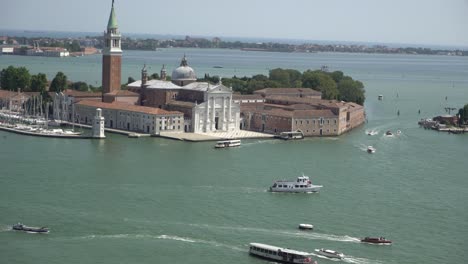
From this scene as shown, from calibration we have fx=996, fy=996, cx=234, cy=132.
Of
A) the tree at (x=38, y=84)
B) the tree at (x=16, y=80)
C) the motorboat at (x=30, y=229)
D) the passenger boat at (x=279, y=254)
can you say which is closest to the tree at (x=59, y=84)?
the tree at (x=38, y=84)

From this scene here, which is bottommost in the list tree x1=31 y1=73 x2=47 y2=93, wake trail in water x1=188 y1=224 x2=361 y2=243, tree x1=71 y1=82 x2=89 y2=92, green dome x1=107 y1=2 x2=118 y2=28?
wake trail in water x1=188 y1=224 x2=361 y2=243

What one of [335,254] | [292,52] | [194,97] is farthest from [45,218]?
[292,52]

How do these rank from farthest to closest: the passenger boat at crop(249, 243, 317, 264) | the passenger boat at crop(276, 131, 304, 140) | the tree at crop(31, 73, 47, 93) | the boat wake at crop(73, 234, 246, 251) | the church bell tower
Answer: the tree at crop(31, 73, 47, 93) → the church bell tower → the passenger boat at crop(276, 131, 304, 140) → the boat wake at crop(73, 234, 246, 251) → the passenger boat at crop(249, 243, 317, 264)

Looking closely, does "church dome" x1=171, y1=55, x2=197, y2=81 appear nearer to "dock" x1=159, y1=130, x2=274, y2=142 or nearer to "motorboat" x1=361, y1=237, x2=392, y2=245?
"dock" x1=159, y1=130, x2=274, y2=142

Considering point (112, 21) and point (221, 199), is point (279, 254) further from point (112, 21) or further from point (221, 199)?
point (112, 21)

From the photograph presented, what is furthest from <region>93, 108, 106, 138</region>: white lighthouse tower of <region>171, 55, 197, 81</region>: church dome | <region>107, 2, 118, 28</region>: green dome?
<region>107, 2, 118, 28</region>: green dome

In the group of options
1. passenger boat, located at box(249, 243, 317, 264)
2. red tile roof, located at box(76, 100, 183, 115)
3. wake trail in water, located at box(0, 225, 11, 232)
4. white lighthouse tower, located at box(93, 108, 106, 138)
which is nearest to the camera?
passenger boat, located at box(249, 243, 317, 264)

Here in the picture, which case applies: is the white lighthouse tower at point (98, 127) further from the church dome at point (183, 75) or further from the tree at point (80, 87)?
the tree at point (80, 87)
